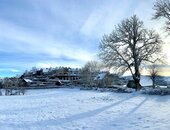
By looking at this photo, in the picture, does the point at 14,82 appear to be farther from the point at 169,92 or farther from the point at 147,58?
the point at 169,92

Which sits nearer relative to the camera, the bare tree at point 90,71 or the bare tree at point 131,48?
the bare tree at point 131,48

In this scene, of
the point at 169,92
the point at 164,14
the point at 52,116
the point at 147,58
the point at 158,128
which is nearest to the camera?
the point at 158,128

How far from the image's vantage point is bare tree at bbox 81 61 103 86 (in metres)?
71.9

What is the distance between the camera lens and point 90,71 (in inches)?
3083

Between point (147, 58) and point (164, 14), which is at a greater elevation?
point (164, 14)

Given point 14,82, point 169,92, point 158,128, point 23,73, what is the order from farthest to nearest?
point 23,73 → point 14,82 → point 169,92 → point 158,128

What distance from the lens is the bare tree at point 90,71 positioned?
7188 centimetres

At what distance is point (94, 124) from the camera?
1130 centimetres

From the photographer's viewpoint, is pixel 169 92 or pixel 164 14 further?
pixel 164 14

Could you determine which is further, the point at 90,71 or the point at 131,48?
the point at 90,71

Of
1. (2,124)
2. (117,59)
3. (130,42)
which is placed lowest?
(2,124)

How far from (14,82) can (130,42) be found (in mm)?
26722

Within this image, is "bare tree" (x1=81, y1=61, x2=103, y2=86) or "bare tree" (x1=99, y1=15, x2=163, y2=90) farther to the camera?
"bare tree" (x1=81, y1=61, x2=103, y2=86)

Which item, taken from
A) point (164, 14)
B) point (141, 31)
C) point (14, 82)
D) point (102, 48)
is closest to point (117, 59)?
point (102, 48)
